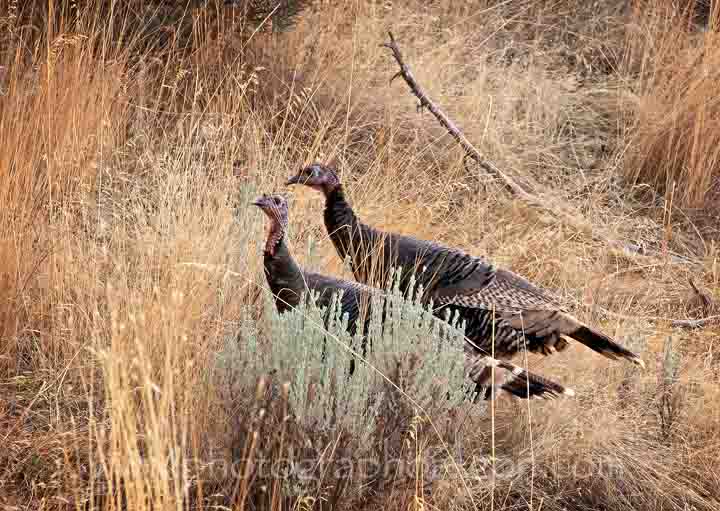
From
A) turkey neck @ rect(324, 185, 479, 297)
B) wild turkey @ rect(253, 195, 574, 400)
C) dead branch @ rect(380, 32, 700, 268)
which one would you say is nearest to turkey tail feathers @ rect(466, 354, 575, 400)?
wild turkey @ rect(253, 195, 574, 400)

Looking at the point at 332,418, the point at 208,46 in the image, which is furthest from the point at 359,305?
A: the point at 208,46

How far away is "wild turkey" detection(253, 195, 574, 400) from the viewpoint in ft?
11.0

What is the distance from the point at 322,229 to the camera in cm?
489

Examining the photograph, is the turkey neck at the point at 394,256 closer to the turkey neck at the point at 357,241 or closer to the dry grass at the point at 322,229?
the turkey neck at the point at 357,241

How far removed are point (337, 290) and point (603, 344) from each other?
1.14 metres

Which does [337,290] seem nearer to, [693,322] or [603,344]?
[603,344]

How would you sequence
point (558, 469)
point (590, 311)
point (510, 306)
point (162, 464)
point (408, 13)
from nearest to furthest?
point (162, 464), point (558, 469), point (510, 306), point (590, 311), point (408, 13)

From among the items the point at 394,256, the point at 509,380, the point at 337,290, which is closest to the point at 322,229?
the point at 394,256

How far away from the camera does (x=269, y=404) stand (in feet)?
9.21

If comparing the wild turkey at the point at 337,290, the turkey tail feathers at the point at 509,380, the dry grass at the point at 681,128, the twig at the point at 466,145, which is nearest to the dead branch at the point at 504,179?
the twig at the point at 466,145

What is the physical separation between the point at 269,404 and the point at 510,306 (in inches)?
58.6

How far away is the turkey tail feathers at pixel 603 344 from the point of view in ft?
12.6

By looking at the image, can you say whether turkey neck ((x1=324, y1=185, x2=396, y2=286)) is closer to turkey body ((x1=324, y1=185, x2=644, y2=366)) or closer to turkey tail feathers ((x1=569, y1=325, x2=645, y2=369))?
turkey body ((x1=324, y1=185, x2=644, y2=366))

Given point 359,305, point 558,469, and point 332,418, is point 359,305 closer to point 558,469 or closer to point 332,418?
point 332,418
